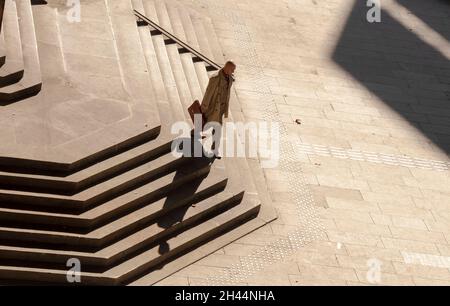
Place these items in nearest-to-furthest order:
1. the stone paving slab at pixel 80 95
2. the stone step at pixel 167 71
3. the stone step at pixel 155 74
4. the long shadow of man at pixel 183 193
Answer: the stone paving slab at pixel 80 95
the long shadow of man at pixel 183 193
the stone step at pixel 155 74
the stone step at pixel 167 71

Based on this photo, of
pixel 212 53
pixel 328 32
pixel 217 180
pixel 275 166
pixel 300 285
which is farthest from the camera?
pixel 328 32

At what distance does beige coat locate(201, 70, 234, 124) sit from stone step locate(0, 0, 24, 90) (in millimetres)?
3413

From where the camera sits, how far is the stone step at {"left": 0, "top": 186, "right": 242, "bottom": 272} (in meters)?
11.5

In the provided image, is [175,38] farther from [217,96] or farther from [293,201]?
[293,201]

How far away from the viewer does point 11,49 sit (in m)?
13.8

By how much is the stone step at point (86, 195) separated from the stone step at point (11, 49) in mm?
2492

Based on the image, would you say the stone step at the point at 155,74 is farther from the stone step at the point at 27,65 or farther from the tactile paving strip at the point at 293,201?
the tactile paving strip at the point at 293,201

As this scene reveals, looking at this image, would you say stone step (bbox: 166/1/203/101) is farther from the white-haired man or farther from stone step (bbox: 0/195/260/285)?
stone step (bbox: 0/195/260/285)

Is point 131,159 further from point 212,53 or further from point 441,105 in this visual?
point 441,105

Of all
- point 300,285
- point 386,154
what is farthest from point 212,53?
point 300,285

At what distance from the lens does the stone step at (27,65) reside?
13.1m

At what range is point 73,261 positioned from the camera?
11656 mm

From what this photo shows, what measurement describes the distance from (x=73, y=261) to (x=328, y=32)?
1208 centimetres

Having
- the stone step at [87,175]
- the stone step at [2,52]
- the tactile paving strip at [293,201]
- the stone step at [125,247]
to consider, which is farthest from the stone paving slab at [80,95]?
the tactile paving strip at [293,201]
